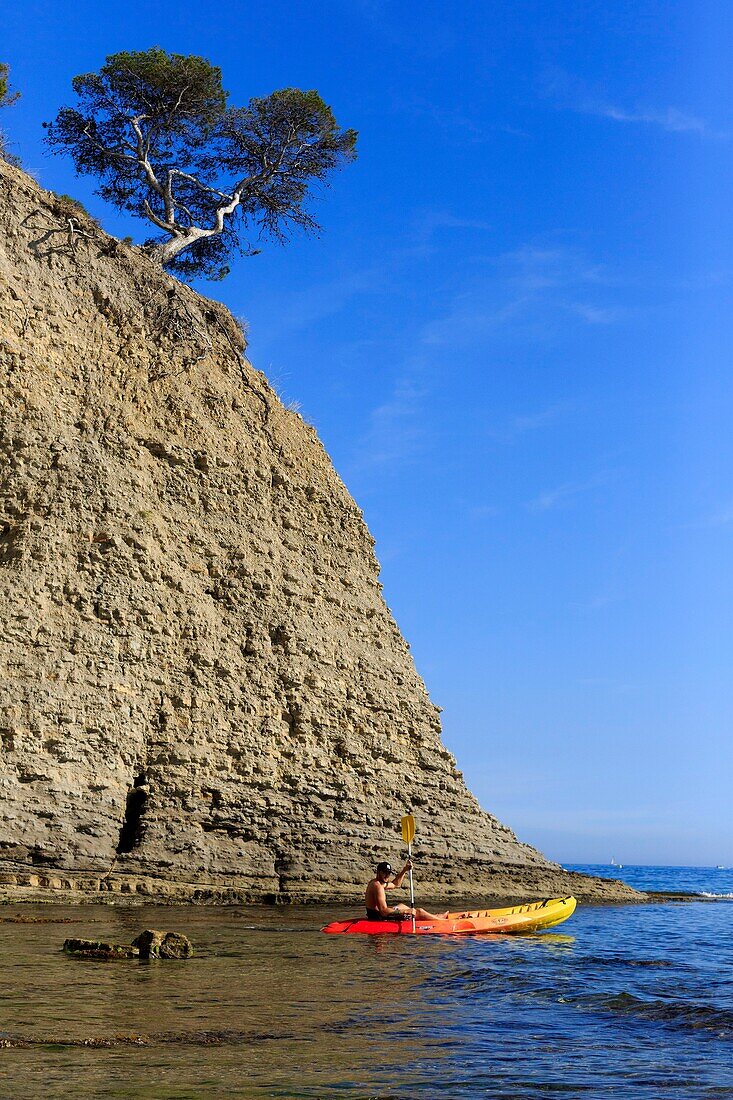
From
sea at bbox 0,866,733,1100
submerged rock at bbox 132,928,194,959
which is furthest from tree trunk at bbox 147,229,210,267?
submerged rock at bbox 132,928,194,959

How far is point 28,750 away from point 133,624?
11.2 feet

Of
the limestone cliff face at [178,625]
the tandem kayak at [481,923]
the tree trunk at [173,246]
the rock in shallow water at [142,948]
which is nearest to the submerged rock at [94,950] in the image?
the rock in shallow water at [142,948]

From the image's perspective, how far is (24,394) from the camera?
786 inches

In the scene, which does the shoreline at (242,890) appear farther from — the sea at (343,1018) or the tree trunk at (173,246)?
the tree trunk at (173,246)

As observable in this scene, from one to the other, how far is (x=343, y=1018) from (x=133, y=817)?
1078 cm

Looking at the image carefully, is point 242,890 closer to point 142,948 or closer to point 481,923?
point 481,923

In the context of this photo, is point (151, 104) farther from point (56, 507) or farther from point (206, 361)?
point (56, 507)

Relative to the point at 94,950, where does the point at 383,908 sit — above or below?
above

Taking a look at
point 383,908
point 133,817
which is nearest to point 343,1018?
point 383,908

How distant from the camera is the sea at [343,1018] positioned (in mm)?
5914

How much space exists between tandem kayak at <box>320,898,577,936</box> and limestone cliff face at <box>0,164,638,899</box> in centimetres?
304

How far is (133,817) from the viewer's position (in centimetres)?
1811

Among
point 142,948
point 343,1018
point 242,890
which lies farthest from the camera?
point 242,890

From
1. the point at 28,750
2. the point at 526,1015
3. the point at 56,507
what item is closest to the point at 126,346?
the point at 56,507
